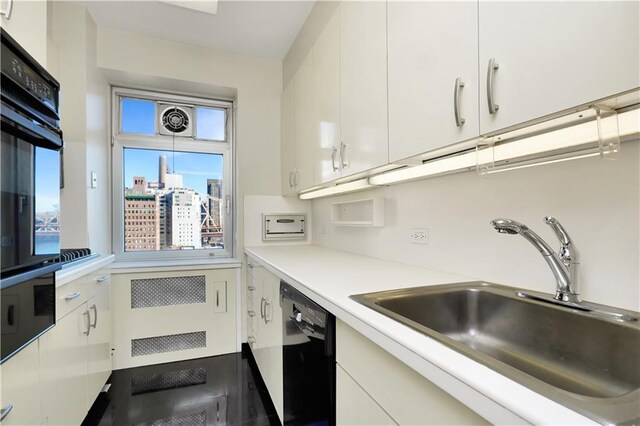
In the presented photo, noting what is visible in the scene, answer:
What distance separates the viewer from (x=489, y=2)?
76 centimetres

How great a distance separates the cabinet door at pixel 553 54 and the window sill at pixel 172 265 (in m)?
2.34

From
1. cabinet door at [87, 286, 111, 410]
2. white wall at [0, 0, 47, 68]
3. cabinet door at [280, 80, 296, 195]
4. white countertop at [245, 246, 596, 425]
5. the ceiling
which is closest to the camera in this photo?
white countertop at [245, 246, 596, 425]

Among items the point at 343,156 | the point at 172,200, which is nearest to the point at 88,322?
the point at 172,200

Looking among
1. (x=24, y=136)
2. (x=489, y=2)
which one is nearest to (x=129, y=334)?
(x=24, y=136)

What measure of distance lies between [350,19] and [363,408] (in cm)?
Result: 163

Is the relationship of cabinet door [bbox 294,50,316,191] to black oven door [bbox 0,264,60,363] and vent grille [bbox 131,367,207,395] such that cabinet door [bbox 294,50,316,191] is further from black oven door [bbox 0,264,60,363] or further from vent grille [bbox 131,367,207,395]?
vent grille [bbox 131,367,207,395]

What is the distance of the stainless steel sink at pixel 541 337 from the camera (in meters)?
0.45

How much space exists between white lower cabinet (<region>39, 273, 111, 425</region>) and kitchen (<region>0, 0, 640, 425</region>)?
21mm

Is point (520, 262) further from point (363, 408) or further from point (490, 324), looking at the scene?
point (363, 408)

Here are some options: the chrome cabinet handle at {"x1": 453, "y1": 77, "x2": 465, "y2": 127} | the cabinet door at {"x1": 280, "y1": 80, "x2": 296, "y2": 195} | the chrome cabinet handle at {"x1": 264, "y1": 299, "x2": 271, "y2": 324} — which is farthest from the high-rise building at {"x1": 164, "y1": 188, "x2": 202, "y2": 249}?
the chrome cabinet handle at {"x1": 453, "y1": 77, "x2": 465, "y2": 127}

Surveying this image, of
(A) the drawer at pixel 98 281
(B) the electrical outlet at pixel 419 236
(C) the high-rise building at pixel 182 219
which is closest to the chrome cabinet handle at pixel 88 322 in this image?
(A) the drawer at pixel 98 281

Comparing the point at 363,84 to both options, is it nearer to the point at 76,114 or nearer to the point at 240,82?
the point at 240,82

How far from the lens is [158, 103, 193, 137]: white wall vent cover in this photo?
2.79m

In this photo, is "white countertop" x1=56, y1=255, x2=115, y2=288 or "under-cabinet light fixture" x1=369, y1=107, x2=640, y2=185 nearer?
"under-cabinet light fixture" x1=369, y1=107, x2=640, y2=185
